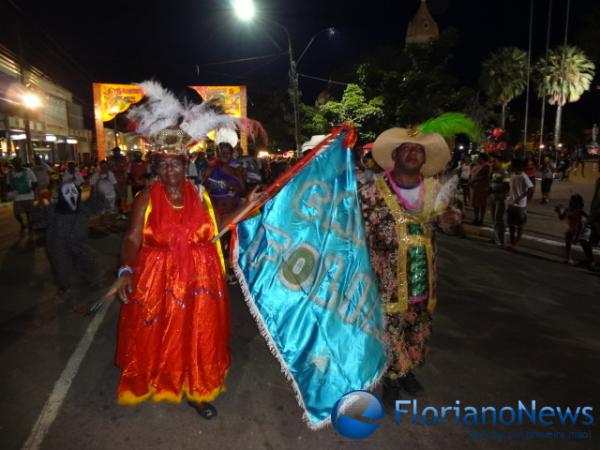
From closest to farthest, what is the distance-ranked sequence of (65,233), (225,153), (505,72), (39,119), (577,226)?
(65,233) → (225,153) → (577,226) → (39,119) → (505,72)

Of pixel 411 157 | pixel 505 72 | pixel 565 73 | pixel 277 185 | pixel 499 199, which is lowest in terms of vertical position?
pixel 499 199

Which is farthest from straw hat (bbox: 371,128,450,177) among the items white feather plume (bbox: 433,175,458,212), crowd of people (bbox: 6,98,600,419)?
white feather plume (bbox: 433,175,458,212)

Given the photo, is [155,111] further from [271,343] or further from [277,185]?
[271,343]

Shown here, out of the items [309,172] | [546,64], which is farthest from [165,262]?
[546,64]

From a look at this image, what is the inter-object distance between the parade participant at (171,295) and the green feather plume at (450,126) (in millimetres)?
1720

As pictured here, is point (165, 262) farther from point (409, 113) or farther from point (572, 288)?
point (409, 113)

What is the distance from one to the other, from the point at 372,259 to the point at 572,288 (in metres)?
4.29

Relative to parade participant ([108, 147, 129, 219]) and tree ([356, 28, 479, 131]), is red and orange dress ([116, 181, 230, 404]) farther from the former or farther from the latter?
tree ([356, 28, 479, 131])

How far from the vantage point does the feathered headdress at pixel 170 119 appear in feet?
9.66

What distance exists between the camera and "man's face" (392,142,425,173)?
2.95 m

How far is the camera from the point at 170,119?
121 inches

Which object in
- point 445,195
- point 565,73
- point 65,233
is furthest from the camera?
point 565,73

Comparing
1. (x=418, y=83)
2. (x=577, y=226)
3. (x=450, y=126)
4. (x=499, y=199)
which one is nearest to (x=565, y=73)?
(x=418, y=83)

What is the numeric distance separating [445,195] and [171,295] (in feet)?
6.40
